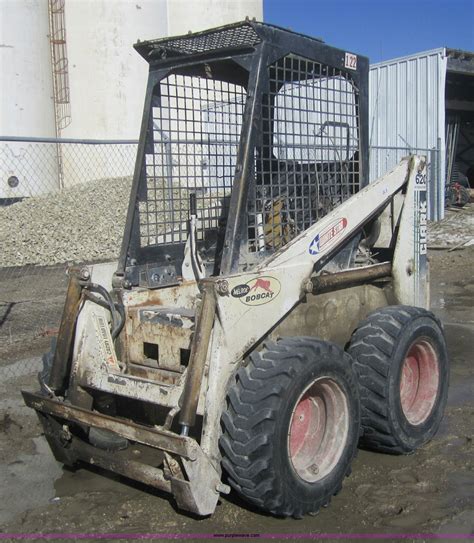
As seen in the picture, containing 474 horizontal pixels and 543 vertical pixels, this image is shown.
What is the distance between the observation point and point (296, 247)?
3.94 m

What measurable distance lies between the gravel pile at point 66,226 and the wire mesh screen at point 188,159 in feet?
26.1

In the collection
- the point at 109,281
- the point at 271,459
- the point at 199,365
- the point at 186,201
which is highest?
the point at 186,201

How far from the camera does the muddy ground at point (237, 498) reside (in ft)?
11.8

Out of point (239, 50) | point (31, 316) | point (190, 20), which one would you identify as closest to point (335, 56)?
point (239, 50)

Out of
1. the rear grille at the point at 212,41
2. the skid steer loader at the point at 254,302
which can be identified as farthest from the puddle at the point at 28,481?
the rear grille at the point at 212,41

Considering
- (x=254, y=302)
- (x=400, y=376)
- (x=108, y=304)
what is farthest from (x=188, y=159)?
(x=400, y=376)

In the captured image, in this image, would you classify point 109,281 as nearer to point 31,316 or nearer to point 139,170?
point 139,170

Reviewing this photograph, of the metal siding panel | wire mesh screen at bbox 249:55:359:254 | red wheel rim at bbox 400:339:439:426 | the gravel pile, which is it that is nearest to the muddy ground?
red wheel rim at bbox 400:339:439:426

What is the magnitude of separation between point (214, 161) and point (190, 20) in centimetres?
2052

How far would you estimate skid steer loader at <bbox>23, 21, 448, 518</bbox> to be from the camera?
11.3 feet

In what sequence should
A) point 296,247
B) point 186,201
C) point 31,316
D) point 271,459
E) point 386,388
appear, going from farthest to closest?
point 31,316 → point 186,201 → point 386,388 → point 296,247 → point 271,459

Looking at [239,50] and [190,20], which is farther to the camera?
[190,20]

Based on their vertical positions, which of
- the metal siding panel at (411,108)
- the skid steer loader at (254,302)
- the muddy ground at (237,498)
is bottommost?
the muddy ground at (237,498)

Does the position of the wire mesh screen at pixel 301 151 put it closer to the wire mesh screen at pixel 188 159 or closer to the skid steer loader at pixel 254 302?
the skid steer loader at pixel 254 302
